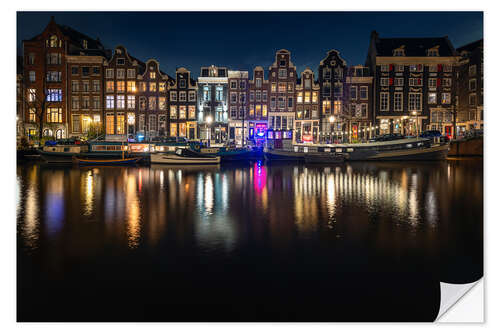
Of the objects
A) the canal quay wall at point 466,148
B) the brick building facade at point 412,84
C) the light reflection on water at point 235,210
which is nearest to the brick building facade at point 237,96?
the brick building facade at point 412,84

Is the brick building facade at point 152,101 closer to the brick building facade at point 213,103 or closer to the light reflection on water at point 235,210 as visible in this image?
the brick building facade at point 213,103

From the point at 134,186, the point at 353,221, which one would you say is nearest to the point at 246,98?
the point at 134,186

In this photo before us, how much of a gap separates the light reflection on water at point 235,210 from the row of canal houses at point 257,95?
1234 inches

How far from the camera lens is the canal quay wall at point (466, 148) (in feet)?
123

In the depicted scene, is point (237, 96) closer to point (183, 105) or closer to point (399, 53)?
point (183, 105)

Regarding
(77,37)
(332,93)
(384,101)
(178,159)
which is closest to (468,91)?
(384,101)

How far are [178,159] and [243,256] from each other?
82.0 ft

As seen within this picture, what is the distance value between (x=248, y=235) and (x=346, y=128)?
4502 cm

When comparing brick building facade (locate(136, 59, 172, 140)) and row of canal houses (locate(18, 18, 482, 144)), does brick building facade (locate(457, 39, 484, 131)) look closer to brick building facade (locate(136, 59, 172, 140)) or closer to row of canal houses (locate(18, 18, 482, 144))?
row of canal houses (locate(18, 18, 482, 144))

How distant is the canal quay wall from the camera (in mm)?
37503

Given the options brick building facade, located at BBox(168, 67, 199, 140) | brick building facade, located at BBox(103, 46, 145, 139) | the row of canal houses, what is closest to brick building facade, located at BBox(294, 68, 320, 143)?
the row of canal houses

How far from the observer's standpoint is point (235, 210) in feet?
40.5

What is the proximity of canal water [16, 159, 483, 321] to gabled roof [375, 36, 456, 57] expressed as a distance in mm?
40592

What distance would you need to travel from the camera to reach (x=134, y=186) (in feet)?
60.6
